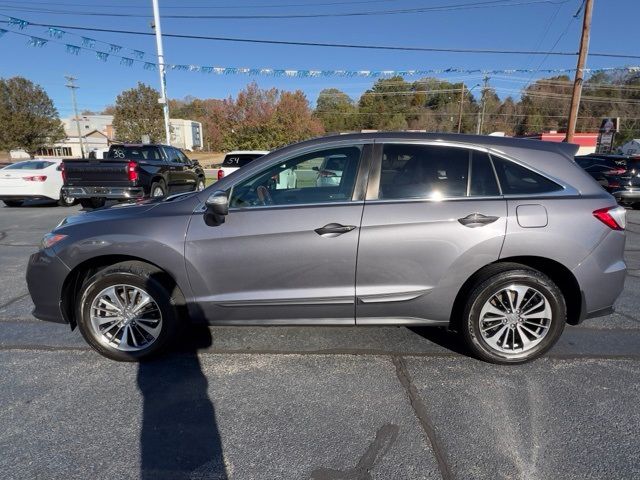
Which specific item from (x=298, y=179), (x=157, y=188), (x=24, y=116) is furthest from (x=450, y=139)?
(x=24, y=116)

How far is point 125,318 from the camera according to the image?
319 cm

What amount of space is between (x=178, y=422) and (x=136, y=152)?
11.3m

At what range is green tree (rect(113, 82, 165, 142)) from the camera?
131 ft

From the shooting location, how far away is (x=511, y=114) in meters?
73.0

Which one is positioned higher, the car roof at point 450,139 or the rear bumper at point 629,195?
the car roof at point 450,139

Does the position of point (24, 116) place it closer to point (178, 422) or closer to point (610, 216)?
point (178, 422)

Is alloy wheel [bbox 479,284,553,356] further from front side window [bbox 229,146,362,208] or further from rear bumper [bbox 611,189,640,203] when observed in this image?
rear bumper [bbox 611,189,640,203]

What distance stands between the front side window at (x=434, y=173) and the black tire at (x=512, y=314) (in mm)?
619

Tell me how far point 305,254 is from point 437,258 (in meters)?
0.96

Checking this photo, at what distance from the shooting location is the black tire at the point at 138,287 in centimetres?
307

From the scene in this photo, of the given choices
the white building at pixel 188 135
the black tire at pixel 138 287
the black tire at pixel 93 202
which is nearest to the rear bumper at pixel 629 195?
the black tire at pixel 138 287

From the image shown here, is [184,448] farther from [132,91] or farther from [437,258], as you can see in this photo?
[132,91]

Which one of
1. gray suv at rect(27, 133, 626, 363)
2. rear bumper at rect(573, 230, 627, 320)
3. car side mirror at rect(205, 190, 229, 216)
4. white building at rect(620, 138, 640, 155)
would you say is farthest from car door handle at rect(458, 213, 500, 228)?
white building at rect(620, 138, 640, 155)

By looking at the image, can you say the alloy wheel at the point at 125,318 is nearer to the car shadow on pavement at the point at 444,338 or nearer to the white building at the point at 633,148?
the car shadow on pavement at the point at 444,338
